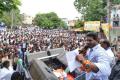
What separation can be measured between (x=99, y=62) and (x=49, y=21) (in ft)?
554

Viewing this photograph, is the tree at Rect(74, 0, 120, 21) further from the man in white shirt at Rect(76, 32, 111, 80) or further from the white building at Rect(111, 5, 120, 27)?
the man in white shirt at Rect(76, 32, 111, 80)

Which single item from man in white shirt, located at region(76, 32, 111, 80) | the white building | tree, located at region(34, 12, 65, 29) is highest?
man in white shirt, located at region(76, 32, 111, 80)

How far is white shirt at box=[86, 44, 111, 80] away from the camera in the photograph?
4.94 metres

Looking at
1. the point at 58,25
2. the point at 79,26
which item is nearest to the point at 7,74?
the point at 79,26

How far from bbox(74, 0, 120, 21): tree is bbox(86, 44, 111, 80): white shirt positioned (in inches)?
2743

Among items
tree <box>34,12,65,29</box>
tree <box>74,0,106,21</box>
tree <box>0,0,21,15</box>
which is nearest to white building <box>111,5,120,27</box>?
tree <box>74,0,106,21</box>

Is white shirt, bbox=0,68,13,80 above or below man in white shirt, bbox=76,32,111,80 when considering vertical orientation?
below

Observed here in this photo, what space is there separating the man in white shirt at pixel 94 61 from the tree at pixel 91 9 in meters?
69.6

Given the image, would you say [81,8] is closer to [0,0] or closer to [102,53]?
[0,0]

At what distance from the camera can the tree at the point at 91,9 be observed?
76.9 meters

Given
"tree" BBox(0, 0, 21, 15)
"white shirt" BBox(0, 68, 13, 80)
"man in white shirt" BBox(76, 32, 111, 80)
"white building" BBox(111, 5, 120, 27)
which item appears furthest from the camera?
"white building" BBox(111, 5, 120, 27)

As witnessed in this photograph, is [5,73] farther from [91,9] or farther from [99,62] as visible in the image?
[91,9]

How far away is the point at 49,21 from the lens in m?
174

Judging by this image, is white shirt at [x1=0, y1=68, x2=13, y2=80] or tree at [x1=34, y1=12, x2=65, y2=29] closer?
white shirt at [x1=0, y1=68, x2=13, y2=80]
